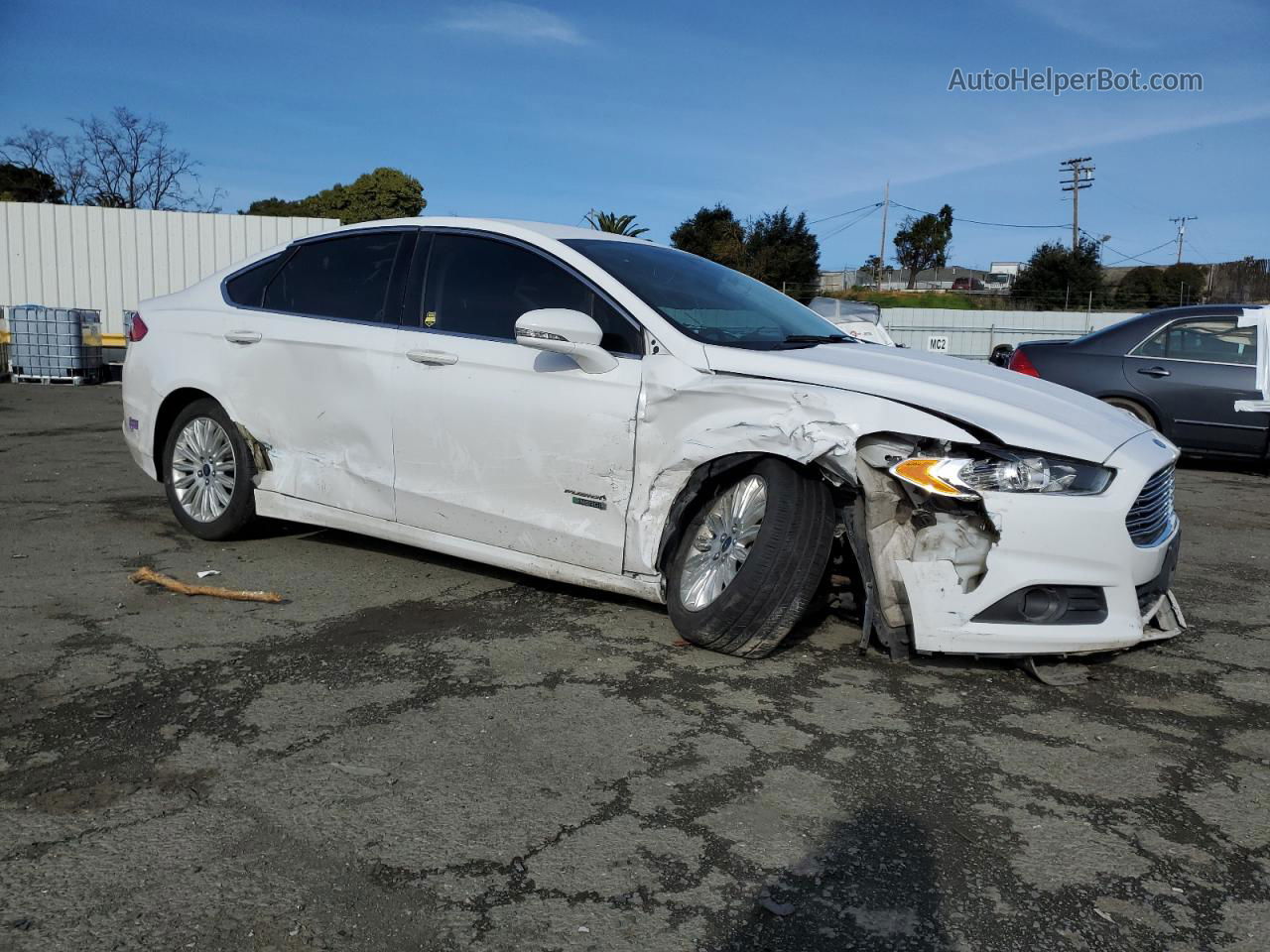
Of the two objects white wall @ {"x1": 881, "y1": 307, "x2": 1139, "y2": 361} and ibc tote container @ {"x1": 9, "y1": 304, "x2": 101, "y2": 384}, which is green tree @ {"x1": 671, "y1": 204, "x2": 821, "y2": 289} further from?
ibc tote container @ {"x1": 9, "y1": 304, "x2": 101, "y2": 384}

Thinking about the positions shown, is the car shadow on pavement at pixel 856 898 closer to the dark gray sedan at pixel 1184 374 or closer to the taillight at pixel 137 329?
the taillight at pixel 137 329

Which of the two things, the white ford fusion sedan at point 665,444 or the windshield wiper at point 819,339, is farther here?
the windshield wiper at point 819,339

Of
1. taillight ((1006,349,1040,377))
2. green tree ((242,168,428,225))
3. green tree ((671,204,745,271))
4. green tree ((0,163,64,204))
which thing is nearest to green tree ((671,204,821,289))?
green tree ((671,204,745,271))

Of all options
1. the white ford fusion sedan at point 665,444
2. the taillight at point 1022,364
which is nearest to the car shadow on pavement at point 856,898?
the white ford fusion sedan at point 665,444

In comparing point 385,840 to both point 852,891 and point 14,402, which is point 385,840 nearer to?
point 852,891

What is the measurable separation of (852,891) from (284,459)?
358 cm

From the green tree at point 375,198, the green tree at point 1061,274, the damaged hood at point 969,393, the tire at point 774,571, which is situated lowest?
the tire at point 774,571

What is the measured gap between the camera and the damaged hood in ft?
11.5

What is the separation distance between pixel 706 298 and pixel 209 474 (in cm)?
275

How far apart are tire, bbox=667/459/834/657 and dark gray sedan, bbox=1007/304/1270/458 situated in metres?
6.36

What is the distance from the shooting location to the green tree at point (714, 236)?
5291 cm

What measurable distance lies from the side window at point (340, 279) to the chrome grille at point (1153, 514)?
3105 mm

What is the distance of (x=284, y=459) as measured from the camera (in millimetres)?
5027

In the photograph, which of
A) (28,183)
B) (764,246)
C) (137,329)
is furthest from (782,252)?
(137,329)
